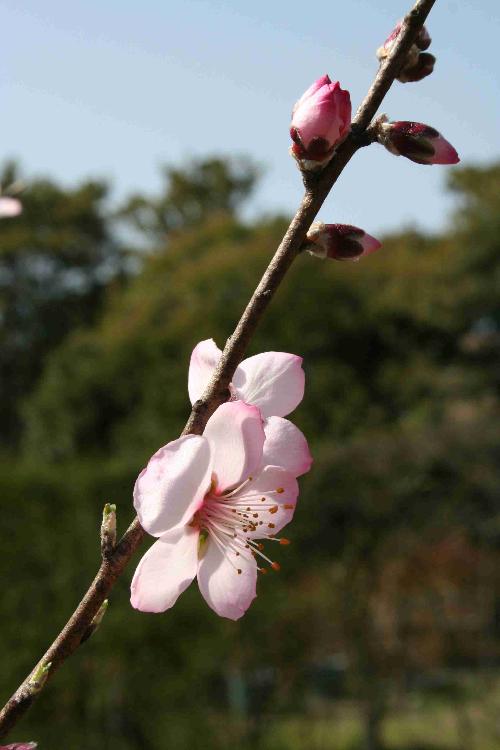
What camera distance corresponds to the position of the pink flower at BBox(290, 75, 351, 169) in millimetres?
602

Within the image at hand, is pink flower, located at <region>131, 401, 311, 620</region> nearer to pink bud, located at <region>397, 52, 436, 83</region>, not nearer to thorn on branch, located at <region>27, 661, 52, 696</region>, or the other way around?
thorn on branch, located at <region>27, 661, 52, 696</region>

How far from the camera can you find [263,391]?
680 millimetres

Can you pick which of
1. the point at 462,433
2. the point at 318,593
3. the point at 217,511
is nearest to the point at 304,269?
the point at 462,433

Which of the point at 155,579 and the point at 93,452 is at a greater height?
the point at 93,452

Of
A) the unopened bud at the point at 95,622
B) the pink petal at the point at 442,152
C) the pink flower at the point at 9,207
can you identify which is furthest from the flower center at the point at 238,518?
the pink flower at the point at 9,207

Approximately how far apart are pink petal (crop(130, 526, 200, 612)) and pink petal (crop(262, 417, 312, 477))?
8cm

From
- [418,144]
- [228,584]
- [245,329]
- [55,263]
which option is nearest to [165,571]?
[228,584]

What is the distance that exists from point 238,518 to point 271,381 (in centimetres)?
11

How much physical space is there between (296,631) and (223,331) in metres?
7.61

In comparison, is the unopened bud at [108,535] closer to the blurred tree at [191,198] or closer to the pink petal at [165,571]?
the pink petal at [165,571]

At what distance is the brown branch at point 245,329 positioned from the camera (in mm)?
553

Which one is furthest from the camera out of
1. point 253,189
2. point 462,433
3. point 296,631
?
point 253,189

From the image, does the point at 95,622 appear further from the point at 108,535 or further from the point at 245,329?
the point at 245,329

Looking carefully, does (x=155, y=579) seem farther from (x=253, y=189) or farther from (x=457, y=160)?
(x=253, y=189)
